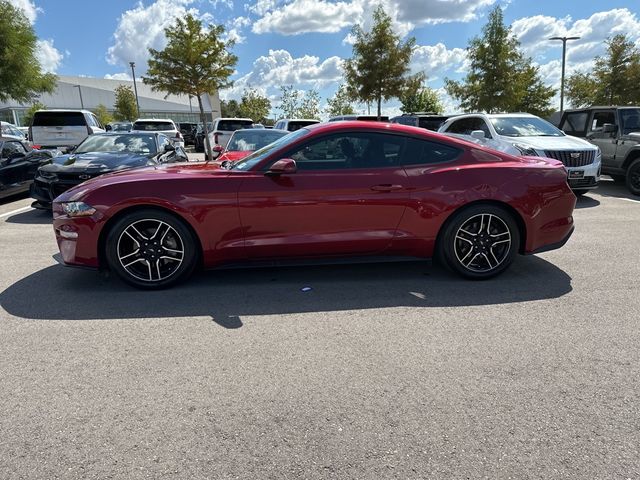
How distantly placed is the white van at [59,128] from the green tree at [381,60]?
1378cm

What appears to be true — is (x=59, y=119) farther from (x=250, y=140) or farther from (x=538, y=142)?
(x=538, y=142)

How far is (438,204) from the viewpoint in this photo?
14.2 feet

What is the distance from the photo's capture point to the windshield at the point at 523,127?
9688 millimetres

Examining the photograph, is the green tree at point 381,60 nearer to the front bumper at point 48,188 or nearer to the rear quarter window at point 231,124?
the rear quarter window at point 231,124

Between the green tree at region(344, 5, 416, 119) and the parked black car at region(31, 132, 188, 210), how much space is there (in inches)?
611

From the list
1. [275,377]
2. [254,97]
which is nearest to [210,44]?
[275,377]

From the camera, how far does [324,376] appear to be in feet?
9.44

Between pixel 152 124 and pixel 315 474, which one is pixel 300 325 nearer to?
pixel 315 474

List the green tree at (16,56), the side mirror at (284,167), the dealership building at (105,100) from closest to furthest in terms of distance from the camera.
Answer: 1. the side mirror at (284,167)
2. the green tree at (16,56)
3. the dealership building at (105,100)

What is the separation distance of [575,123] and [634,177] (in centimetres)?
265

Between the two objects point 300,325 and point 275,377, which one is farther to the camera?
point 300,325

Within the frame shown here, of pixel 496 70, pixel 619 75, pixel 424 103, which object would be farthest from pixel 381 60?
pixel 424 103

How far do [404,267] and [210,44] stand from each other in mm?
18474

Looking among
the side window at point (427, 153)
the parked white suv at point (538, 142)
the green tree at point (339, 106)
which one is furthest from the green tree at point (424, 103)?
the side window at point (427, 153)
